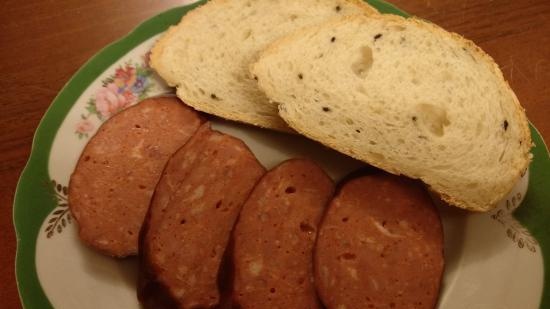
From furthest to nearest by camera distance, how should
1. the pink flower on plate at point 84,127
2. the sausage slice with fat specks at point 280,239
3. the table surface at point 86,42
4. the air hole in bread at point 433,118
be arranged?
the table surface at point 86,42 → the pink flower on plate at point 84,127 → the air hole in bread at point 433,118 → the sausage slice with fat specks at point 280,239

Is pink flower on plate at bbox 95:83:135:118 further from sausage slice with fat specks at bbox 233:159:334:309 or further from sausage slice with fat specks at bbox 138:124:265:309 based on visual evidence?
sausage slice with fat specks at bbox 233:159:334:309

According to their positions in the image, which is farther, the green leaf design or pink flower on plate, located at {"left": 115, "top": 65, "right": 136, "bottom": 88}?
pink flower on plate, located at {"left": 115, "top": 65, "right": 136, "bottom": 88}

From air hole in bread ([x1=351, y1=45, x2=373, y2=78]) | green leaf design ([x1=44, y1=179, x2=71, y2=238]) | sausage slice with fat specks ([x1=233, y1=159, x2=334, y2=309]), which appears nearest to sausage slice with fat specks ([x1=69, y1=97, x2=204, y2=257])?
green leaf design ([x1=44, y1=179, x2=71, y2=238])

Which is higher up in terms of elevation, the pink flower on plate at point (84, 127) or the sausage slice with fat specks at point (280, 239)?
the pink flower on plate at point (84, 127)

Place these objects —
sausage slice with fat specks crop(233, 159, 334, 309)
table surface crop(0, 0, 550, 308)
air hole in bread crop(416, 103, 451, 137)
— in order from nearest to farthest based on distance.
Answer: sausage slice with fat specks crop(233, 159, 334, 309) → air hole in bread crop(416, 103, 451, 137) → table surface crop(0, 0, 550, 308)

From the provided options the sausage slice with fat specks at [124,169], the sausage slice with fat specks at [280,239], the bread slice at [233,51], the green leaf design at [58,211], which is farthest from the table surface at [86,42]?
the sausage slice with fat specks at [280,239]

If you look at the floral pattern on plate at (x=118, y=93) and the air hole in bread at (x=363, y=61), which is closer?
the air hole in bread at (x=363, y=61)

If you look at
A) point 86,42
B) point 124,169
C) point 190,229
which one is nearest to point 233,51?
point 124,169

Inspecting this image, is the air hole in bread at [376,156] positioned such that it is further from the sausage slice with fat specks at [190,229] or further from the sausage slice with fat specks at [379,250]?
the sausage slice with fat specks at [190,229]
